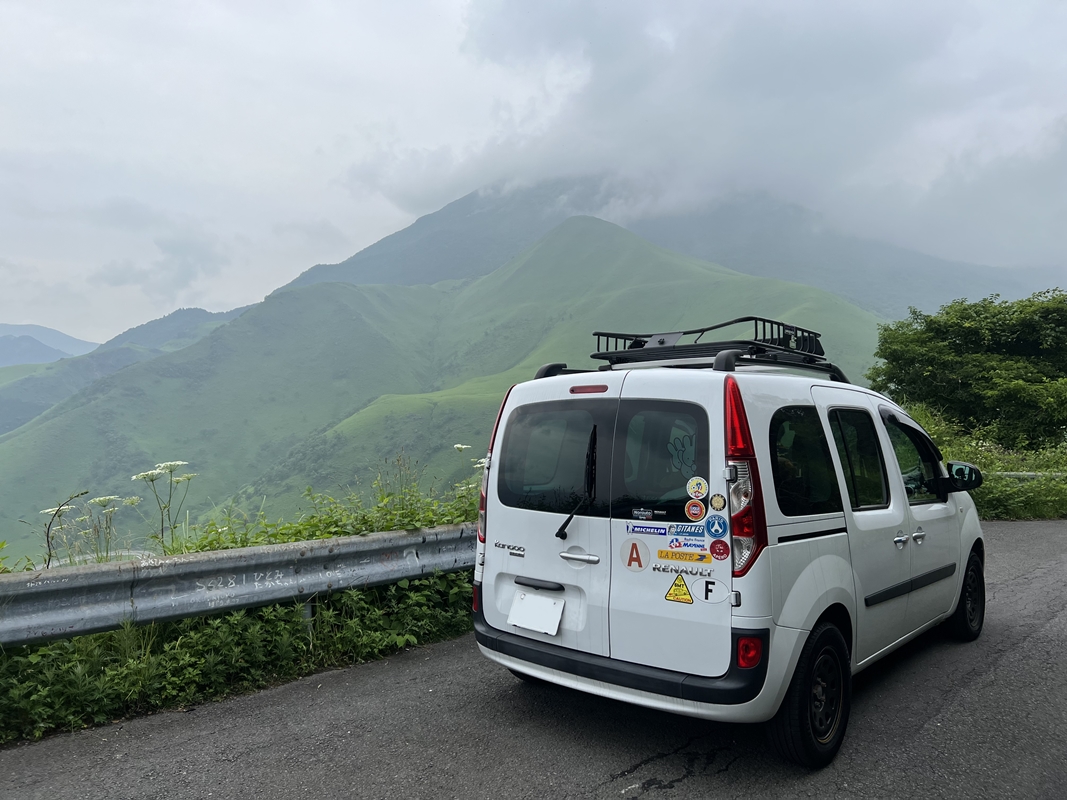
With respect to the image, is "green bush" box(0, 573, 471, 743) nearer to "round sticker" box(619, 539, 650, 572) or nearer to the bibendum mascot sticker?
"round sticker" box(619, 539, 650, 572)

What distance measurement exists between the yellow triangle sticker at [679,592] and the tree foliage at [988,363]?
23283 millimetres

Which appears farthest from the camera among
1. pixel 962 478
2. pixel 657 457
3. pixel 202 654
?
pixel 962 478

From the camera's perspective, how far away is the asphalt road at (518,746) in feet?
10.9

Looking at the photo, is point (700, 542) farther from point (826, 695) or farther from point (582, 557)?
point (826, 695)

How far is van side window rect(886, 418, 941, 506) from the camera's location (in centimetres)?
475

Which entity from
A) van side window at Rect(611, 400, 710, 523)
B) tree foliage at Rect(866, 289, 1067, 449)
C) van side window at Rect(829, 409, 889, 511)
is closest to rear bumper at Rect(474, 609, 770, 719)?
van side window at Rect(611, 400, 710, 523)

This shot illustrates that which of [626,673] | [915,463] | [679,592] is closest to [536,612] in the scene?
[626,673]

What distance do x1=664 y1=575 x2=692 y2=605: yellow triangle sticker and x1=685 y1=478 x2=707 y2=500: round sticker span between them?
0.37m

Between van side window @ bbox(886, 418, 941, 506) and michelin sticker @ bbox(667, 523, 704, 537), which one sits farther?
van side window @ bbox(886, 418, 941, 506)

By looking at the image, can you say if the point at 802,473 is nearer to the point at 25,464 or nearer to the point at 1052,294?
the point at 1052,294

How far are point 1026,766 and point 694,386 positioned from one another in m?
2.38

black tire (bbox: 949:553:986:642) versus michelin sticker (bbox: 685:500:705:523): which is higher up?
michelin sticker (bbox: 685:500:705:523)

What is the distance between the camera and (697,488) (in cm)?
340

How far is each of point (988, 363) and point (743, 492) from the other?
27.2m
